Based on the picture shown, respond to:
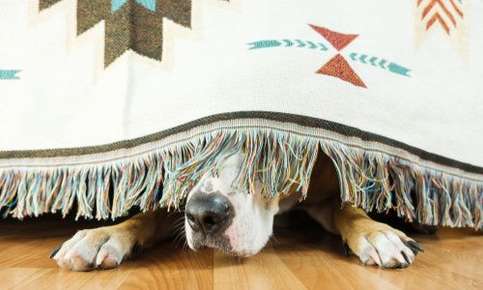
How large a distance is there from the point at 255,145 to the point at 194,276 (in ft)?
0.90

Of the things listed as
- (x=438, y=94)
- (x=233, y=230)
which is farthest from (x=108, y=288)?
(x=438, y=94)

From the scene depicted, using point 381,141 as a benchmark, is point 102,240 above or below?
below

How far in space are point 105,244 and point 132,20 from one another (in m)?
0.52

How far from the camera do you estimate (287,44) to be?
3.79 feet

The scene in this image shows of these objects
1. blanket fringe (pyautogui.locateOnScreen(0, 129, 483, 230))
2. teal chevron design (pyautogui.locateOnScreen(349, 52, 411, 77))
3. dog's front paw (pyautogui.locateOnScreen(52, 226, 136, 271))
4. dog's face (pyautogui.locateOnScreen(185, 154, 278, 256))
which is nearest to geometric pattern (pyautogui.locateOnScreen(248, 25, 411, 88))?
teal chevron design (pyautogui.locateOnScreen(349, 52, 411, 77))

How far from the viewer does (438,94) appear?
1.27 metres

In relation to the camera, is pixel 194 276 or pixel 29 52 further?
pixel 29 52

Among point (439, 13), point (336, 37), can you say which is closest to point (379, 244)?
point (336, 37)

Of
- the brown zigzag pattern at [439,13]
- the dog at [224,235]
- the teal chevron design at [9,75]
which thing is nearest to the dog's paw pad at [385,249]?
the dog at [224,235]

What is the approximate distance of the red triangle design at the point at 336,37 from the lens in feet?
3.92

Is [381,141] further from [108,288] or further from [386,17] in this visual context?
[108,288]

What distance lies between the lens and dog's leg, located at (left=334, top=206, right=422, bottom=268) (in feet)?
3.27

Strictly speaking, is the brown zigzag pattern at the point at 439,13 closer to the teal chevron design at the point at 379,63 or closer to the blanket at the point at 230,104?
the blanket at the point at 230,104

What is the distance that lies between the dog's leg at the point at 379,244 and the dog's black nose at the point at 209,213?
0.92 feet
